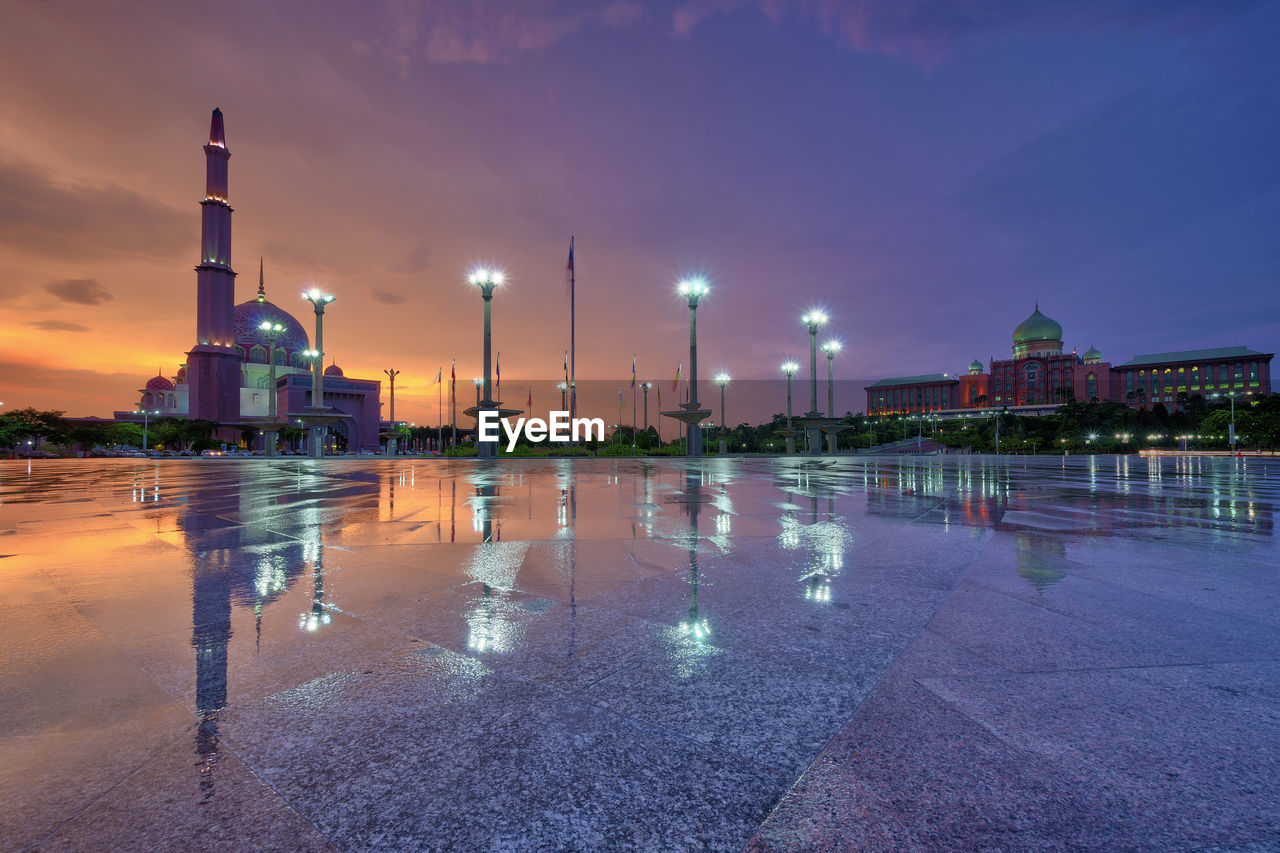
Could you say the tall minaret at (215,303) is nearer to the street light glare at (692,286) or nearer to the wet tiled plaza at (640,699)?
the street light glare at (692,286)

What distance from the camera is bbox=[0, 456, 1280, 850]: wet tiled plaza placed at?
1.96 m

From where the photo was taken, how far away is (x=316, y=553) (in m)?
6.62

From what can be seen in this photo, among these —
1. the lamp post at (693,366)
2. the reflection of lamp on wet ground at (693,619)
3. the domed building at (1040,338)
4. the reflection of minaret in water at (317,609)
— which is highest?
the domed building at (1040,338)

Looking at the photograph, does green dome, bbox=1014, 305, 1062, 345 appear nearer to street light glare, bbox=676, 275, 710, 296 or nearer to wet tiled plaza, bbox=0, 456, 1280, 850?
street light glare, bbox=676, 275, 710, 296

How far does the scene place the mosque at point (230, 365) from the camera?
82.4 meters

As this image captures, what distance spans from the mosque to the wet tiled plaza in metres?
80.5

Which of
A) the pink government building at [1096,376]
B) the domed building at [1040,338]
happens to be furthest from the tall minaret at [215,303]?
the domed building at [1040,338]

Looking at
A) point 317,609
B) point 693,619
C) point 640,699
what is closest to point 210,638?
point 317,609

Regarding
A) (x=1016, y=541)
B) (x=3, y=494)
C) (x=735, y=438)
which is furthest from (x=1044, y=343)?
(x=3, y=494)

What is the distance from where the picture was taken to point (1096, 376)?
5763 inches

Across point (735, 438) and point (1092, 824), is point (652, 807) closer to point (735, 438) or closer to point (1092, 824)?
point (1092, 824)

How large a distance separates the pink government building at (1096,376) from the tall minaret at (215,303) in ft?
528

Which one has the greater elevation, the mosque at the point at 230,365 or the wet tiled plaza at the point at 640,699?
the mosque at the point at 230,365

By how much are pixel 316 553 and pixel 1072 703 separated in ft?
24.4
